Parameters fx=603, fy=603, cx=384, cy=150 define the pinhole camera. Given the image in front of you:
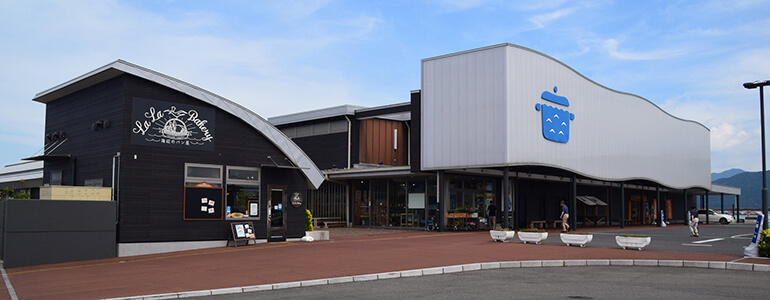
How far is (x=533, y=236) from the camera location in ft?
67.5

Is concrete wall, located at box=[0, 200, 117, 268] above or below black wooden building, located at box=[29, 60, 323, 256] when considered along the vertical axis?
below

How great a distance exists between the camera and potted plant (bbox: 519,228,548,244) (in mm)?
20359

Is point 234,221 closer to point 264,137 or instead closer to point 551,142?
point 264,137

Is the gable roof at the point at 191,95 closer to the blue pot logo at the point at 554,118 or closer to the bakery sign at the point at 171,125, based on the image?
the bakery sign at the point at 171,125

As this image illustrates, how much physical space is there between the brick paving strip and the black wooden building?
1206mm

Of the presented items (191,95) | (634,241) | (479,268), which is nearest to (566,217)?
(634,241)

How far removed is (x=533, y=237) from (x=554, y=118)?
10768 millimetres

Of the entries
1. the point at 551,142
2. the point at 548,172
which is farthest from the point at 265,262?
the point at 548,172

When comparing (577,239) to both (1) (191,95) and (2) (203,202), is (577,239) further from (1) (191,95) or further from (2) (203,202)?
(1) (191,95)

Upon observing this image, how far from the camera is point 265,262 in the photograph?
50.1ft

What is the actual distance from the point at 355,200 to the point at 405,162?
4492 mm

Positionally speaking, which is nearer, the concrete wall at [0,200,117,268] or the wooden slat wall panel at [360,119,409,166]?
the concrete wall at [0,200,117,268]

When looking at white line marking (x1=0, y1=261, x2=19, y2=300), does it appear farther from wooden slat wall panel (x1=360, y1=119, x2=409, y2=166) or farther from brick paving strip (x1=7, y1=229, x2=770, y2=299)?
wooden slat wall panel (x1=360, y1=119, x2=409, y2=166)

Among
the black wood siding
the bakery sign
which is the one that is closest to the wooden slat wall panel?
the black wood siding
